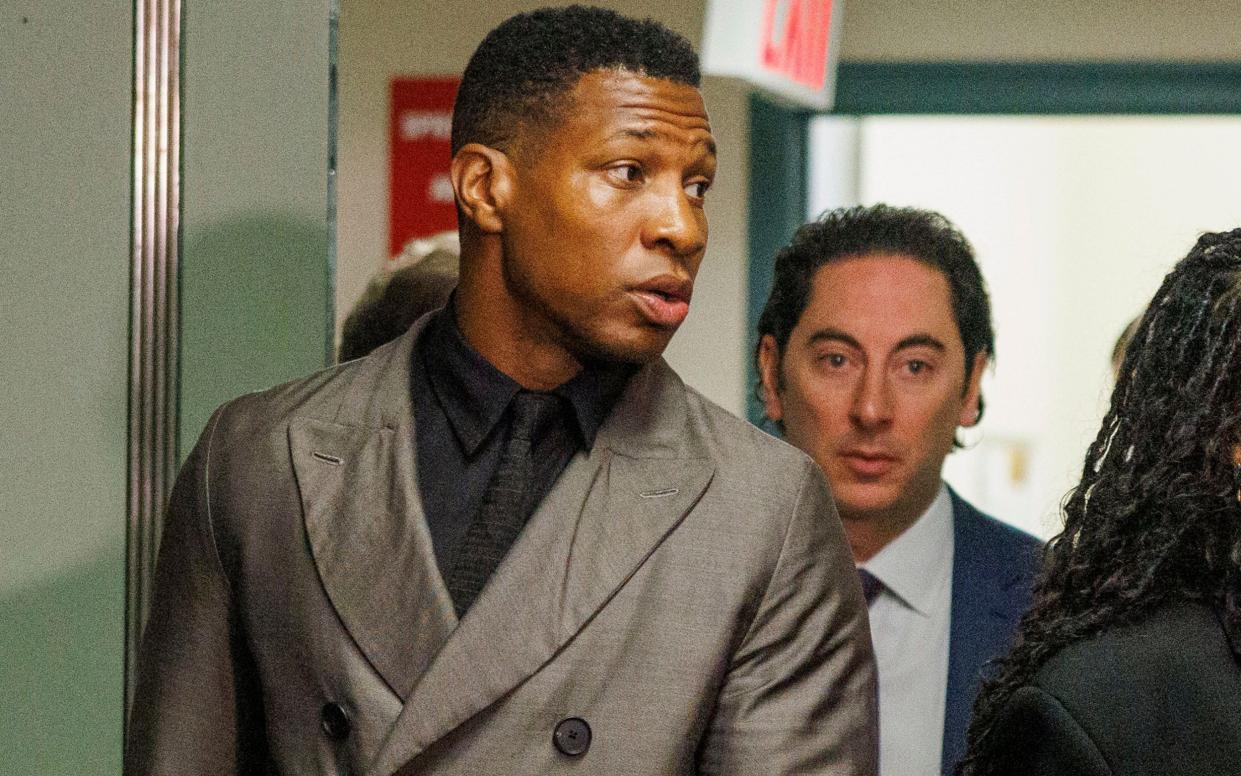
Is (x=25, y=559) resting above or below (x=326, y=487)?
below

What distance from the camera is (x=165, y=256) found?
75.0 inches

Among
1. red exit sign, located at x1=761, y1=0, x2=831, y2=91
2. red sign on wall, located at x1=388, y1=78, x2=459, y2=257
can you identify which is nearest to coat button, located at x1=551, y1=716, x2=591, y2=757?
red exit sign, located at x1=761, y1=0, x2=831, y2=91

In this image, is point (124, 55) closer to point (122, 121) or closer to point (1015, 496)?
point (122, 121)

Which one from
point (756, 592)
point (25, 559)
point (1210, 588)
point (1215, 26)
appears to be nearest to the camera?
point (1210, 588)

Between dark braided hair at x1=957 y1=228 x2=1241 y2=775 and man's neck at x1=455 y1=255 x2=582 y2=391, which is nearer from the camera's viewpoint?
dark braided hair at x1=957 y1=228 x2=1241 y2=775

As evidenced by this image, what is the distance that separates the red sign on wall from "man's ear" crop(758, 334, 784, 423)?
5.30 feet

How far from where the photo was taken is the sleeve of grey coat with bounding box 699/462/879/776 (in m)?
1.43

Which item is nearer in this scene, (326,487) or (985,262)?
(326,487)

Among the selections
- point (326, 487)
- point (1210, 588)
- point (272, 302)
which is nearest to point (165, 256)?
point (272, 302)

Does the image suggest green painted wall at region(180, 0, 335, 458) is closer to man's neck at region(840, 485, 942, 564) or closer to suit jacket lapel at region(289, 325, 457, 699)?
suit jacket lapel at region(289, 325, 457, 699)

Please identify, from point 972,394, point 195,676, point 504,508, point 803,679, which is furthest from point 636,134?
point 972,394

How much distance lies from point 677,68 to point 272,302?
0.64 m

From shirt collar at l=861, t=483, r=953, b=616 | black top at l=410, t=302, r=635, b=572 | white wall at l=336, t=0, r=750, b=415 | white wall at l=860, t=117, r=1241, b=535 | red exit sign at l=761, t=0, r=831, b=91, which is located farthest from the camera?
white wall at l=860, t=117, r=1241, b=535

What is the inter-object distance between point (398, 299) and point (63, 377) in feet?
1.50
